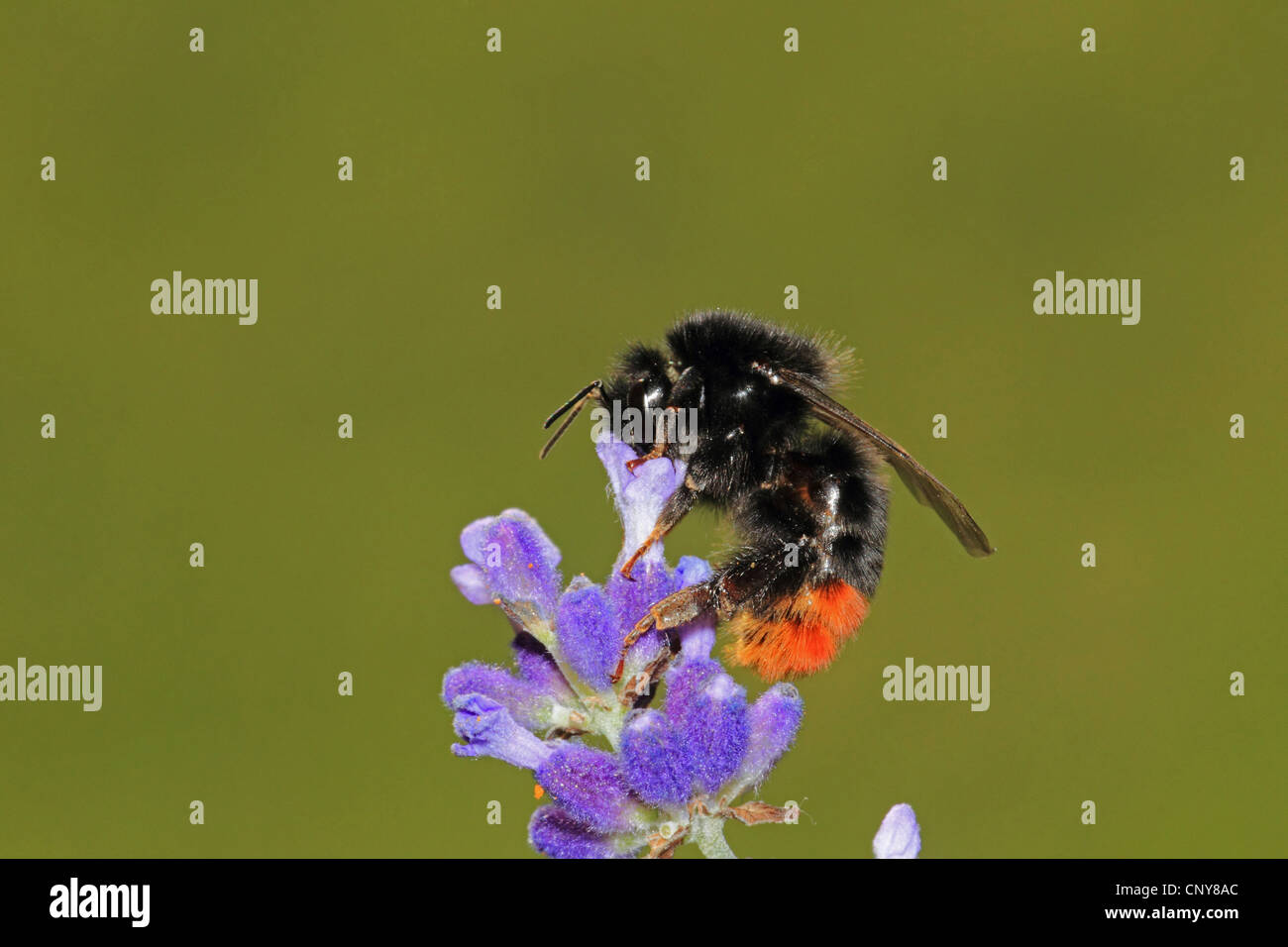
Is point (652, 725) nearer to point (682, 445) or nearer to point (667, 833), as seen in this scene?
point (667, 833)

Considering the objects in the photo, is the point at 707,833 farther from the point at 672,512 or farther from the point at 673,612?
the point at 672,512

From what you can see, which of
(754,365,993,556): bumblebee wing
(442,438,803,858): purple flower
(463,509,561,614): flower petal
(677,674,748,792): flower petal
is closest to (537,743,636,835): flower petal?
(442,438,803,858): purple flower

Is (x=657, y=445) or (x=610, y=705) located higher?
(x=657, y=445)

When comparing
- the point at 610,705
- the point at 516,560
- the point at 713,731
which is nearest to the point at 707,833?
the point at 713,731

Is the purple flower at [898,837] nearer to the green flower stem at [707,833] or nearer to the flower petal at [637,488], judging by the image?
the green flower stem at [707,833]

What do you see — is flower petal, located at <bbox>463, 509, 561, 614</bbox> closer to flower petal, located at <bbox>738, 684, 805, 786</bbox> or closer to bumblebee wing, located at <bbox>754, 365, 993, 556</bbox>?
flower petal, located at <bbox>738, 684, 805, 786</bbox>

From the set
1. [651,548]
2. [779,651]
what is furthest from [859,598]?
[651,548]
